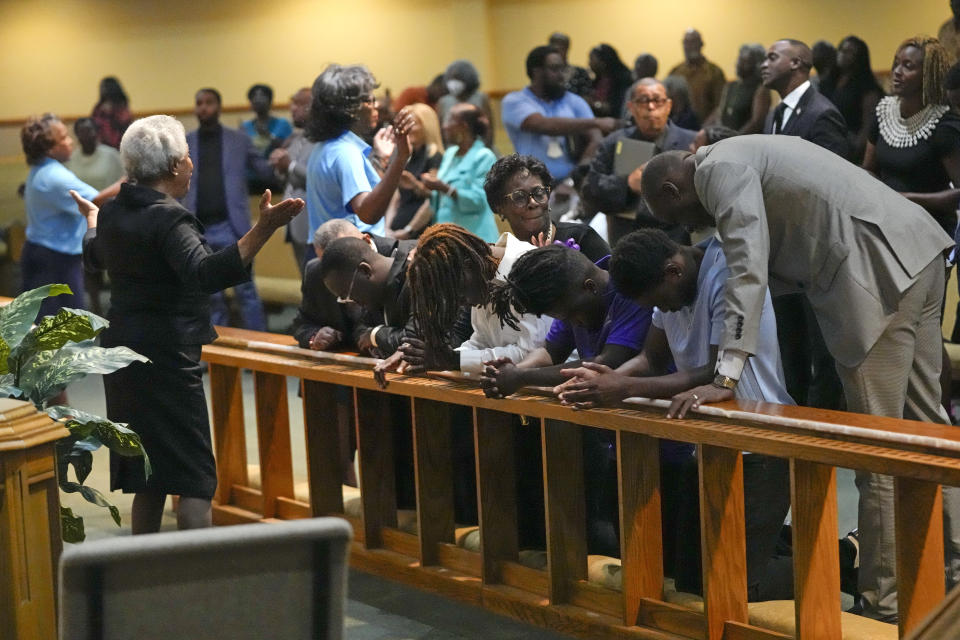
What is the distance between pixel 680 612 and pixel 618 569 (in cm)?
28

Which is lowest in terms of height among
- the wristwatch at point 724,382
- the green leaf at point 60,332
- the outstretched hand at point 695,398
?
the outstretched hand at point 695,398

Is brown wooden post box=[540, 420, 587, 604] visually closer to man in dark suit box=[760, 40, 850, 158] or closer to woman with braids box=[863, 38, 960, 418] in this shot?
woman with braids box=[863, 38, 960, 418]

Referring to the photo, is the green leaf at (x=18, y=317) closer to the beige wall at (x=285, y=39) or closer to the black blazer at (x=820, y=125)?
the black blazer at (x=820, y=125)

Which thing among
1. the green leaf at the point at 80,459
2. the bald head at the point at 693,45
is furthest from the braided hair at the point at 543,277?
the bald head at the point at 693,45

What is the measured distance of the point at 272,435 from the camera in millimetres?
4133

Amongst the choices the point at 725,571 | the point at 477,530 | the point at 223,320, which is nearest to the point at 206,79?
the point at 223,320

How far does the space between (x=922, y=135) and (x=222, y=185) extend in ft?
13.0

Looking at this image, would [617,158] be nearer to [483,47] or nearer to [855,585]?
[855,585]

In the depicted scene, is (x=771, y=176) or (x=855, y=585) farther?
→ (x=855, y=585)

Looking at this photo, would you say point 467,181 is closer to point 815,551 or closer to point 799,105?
point 799,105

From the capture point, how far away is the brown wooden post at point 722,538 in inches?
112

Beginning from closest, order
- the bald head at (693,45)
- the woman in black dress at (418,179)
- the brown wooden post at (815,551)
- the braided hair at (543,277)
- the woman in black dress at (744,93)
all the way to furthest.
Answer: the brown wooden post at (815,551) → the braided hair at (543,277) → the woman in black dress at (418,179) → the woman in black dress at (744,93) → the bald head at (693,45)

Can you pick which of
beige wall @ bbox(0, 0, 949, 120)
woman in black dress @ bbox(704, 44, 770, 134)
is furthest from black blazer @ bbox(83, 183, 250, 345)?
beige wall @ bbox(0, 0, 949, 120)

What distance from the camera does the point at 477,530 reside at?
144 inches
